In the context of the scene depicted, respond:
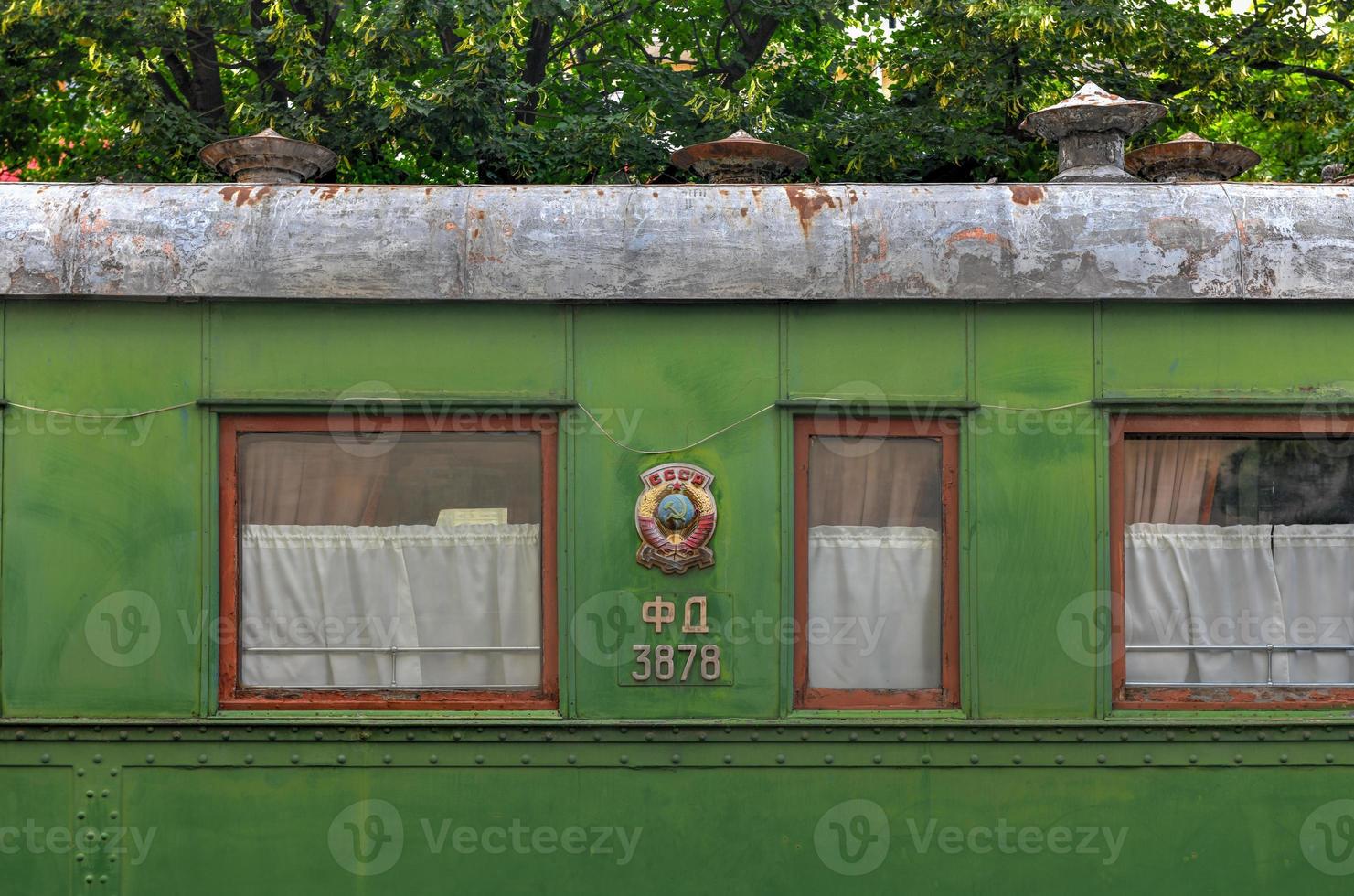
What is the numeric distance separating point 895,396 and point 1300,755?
67.1 inches

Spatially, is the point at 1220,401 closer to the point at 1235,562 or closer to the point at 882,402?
the point at 1235,562

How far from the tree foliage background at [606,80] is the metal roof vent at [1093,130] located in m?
4.16

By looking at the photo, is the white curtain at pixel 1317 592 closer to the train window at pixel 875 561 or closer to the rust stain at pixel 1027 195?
the train window at pixel 875 561

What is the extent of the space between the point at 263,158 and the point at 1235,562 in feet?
11.7

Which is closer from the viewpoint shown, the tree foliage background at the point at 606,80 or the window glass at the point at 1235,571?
the window glass at the point at 1235,571

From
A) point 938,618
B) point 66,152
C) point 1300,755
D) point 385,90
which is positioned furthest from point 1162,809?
point 66,152

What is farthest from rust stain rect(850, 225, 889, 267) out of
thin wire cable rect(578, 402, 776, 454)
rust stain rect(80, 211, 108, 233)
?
rust stain rect(80, 211, 108, 233)

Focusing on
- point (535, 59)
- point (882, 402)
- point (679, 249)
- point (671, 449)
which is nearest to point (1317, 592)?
point (882, 402)

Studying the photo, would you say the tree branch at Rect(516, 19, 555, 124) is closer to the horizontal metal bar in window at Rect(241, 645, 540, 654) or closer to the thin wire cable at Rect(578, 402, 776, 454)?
the thin wire cable at Rect(578, 402, 776, 454)

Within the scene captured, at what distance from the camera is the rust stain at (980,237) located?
4.27 metres

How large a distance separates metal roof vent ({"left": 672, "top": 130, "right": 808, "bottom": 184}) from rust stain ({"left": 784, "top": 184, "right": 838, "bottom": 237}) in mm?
255

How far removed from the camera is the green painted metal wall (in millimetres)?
4172

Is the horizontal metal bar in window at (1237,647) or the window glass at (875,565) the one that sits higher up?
the window glass at (875,565)

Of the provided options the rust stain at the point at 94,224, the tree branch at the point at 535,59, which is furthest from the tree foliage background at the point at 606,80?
the rust stain at the point at 94,224
